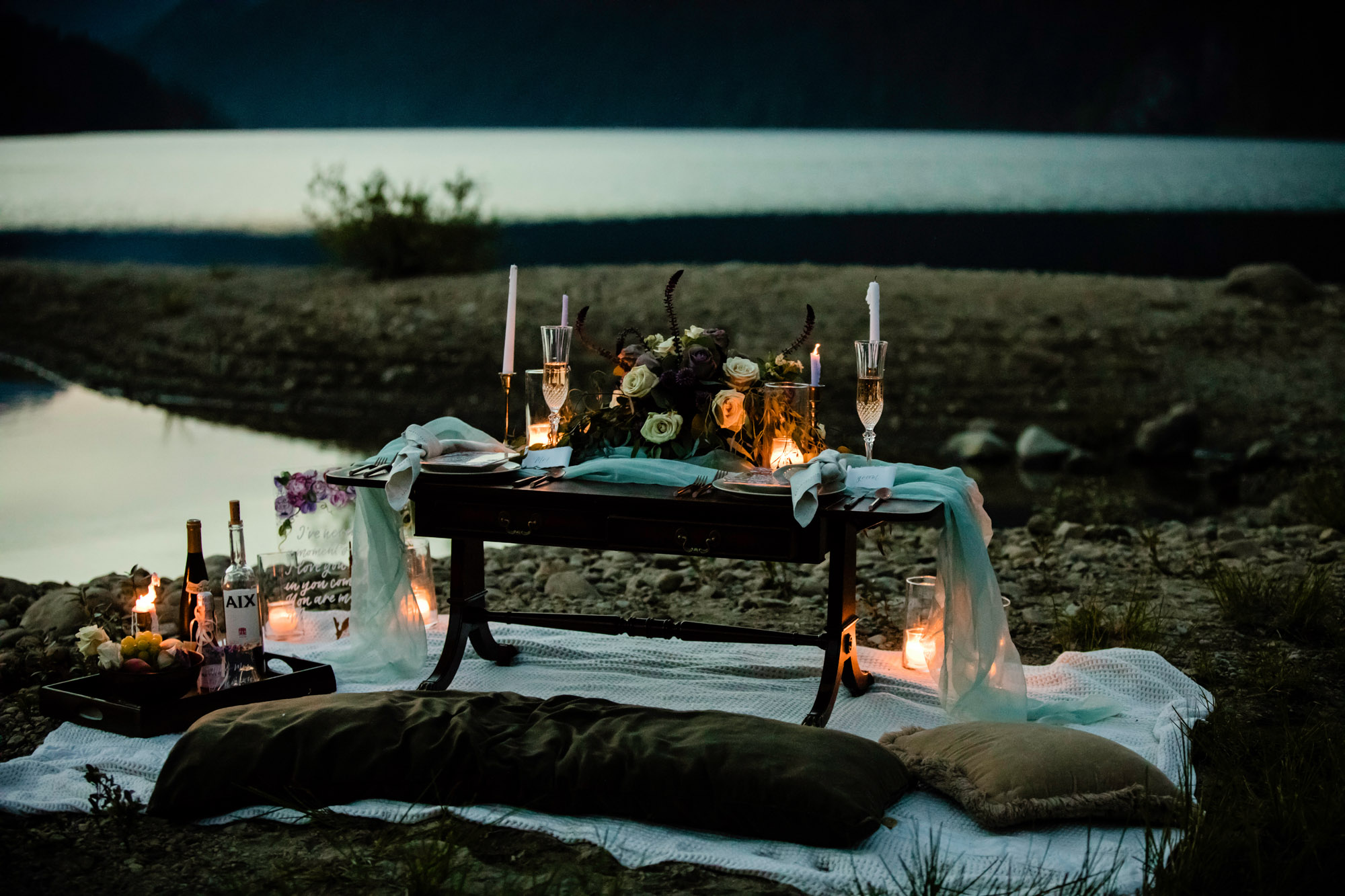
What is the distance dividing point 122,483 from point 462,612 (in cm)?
498

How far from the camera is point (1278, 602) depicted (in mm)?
4410

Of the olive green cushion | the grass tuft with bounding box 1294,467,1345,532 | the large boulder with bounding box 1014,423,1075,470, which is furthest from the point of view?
the large boulder with bounding box 1014,423,1075,470

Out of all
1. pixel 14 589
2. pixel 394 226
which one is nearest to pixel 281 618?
pixel 14 589

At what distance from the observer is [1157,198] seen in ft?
54.3

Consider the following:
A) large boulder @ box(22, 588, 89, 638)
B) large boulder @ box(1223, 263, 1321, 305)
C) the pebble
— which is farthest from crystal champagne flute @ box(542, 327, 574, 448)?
large boulder @ box(1223, 263, 1321, 305)

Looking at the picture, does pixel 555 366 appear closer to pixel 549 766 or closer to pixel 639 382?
pixel 639 382

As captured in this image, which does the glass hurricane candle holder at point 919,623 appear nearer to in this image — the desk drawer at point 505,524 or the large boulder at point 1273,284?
the desk drawer at point 505,524

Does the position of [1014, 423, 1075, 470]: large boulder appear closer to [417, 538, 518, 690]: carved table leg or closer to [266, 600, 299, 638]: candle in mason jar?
[417, 538, 518, 690]: carved table leg

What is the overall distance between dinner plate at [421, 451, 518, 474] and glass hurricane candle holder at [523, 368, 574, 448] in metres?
0.19

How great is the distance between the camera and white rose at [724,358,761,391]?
11.0ft

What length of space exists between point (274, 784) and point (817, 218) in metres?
15.0

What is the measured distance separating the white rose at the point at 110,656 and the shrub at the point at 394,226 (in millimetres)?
12506

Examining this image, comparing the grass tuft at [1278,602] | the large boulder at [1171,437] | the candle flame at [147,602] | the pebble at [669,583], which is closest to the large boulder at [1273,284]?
the large boulder at [1171,437]

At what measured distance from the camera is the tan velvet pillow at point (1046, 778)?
2.65 metres
